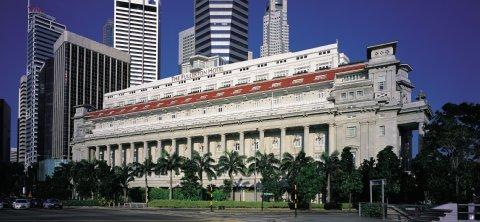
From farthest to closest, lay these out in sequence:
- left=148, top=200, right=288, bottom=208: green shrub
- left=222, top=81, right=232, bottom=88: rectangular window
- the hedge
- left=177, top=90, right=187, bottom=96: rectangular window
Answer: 1. left=177, top=90, right=187, bottom=96: rectangular window
2. left=222, top=81, right=232, bottom=88: rectangular window
3. left=148, top=200, right=288, bottom=208: green shrub
4. the hedge

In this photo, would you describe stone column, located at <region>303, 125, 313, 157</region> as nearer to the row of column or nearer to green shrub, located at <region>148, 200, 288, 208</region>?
the row of column

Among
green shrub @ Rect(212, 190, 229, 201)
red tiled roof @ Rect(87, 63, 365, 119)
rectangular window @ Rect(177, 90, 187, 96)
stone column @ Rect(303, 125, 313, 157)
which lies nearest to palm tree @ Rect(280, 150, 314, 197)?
stone column @ Rect(303, 125, 313, 157)

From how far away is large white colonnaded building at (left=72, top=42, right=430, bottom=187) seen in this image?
95188 millimetres

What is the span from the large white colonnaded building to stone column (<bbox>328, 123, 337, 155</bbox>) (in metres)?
0.19

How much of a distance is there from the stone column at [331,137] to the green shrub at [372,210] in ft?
154

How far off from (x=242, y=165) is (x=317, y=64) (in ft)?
106

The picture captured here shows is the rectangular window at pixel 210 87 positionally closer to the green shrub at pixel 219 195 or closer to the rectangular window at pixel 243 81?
the rectangular window at pixel 243 81

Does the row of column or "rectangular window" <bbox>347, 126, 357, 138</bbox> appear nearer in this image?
"rectangular window" <bbox>347, 126, 357, 138</bbox>

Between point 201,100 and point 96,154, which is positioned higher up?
point 201,100

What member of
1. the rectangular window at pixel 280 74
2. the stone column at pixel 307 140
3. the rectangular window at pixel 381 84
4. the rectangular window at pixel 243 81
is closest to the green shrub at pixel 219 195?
the stone column at pixel 307 140

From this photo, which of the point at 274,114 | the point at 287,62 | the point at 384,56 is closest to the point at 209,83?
the point at 287,62

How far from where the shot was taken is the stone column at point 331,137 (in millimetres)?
98500

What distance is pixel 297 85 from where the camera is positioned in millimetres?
107062

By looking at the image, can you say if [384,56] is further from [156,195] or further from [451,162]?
[156,195]
